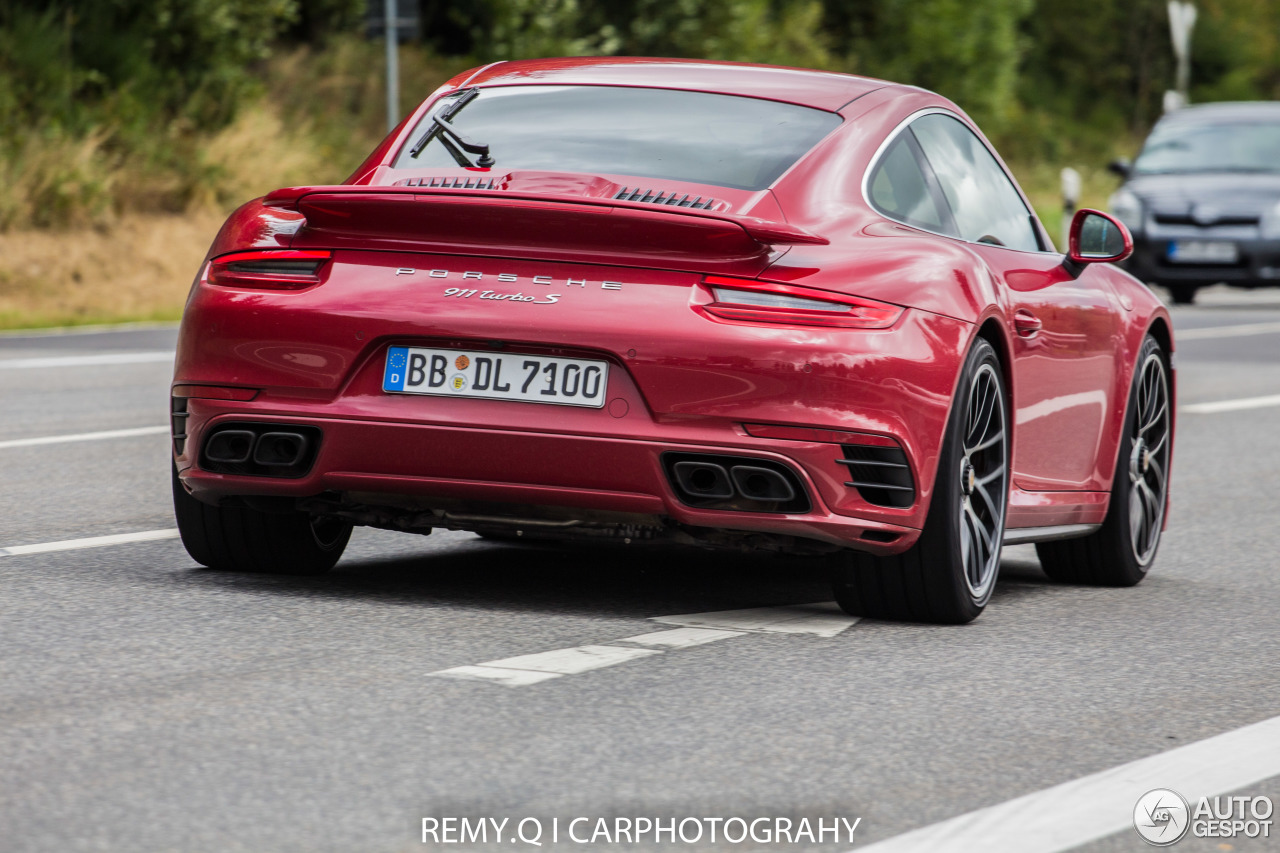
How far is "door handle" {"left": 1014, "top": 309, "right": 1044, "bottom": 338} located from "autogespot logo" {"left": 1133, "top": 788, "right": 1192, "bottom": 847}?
222 centimetres

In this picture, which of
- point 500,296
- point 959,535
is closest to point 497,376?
point 500,296

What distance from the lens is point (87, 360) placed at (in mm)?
14523

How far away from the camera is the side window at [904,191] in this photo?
580 cm

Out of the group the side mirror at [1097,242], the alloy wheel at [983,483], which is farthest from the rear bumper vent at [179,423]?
the side mirror at [1097,242]

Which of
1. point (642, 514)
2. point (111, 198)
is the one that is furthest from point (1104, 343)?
point (111, 198)

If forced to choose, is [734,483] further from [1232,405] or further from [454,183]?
[1232,405]

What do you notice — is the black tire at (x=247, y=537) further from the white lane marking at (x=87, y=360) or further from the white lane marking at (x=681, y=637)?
the white lane marking at (x=87, y=360)

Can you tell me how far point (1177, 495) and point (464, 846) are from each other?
255 inches

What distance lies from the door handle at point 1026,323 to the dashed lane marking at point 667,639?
904 mm

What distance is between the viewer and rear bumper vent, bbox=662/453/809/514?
17.4 ft

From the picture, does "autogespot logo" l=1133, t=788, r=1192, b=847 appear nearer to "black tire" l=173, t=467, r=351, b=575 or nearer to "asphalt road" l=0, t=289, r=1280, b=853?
"asphalt road" l=0, t=289, r=1280, b=853

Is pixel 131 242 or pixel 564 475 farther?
pixel 131 242

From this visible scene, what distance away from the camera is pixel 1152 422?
729 centimetres

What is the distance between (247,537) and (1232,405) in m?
8.65
